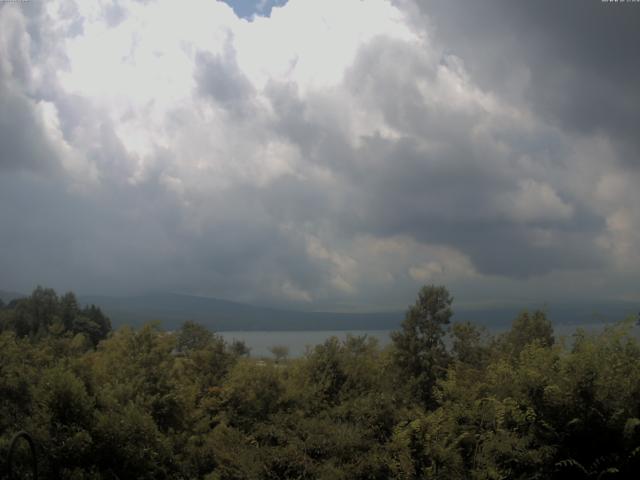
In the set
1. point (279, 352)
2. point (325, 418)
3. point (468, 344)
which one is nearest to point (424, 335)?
point (468, 344)

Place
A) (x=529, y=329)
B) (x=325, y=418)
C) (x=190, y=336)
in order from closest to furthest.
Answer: (x=325, y=418) < (x=529, y=329) < (x=190, y=336)

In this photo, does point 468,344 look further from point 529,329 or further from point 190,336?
point 190,336

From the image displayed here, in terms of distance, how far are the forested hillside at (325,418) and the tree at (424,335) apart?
485 centimetres

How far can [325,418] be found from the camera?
53.1ft

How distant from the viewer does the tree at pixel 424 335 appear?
81.4 feet

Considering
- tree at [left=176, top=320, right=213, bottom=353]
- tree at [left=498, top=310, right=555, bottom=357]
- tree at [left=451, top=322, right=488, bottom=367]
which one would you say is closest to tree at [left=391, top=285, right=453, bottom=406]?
tree at [left=451, top=322, right=488, bottom=367]

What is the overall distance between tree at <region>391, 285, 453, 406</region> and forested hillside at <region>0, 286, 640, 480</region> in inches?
191

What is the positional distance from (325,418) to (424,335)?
10.4 meters

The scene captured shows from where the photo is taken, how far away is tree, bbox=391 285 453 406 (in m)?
24.8

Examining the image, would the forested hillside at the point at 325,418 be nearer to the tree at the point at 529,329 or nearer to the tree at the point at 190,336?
the tree at the point at 529,329

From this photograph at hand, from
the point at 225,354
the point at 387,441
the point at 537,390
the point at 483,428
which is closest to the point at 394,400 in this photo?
the point at 387,441

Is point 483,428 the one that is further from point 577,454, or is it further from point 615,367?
point 615,367

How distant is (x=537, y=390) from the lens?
1218 centimetres

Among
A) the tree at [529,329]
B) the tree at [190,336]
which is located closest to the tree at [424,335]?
the tree at [529,329]
